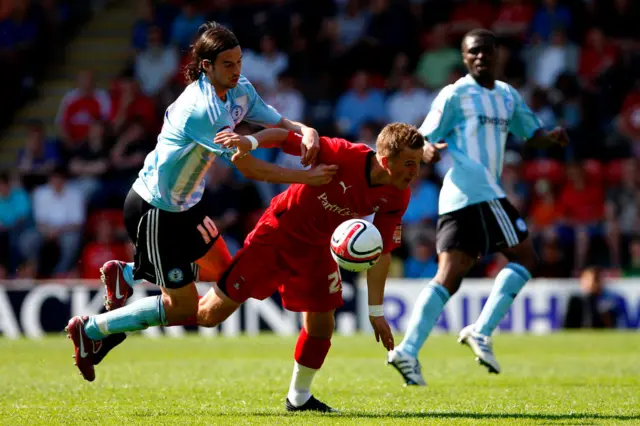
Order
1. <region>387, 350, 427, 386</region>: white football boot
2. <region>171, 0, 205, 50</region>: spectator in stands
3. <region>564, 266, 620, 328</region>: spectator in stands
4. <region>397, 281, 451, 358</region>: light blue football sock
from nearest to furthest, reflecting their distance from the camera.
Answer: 1. <region>387, 350, 427, 386</region>: white football boot
2. <region>397, 281, 451, 358</region>: light blue football sock
3. <region>564, 266, 620, 328</region>: spectator in stands
4. <region>171, 0, 205, 50</region>: spectator in stands

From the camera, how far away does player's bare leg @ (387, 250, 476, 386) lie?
28.0 ft

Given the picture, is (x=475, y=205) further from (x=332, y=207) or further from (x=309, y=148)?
(x=309, y=148)

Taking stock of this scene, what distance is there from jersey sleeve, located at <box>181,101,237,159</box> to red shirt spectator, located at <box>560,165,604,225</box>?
399 inches

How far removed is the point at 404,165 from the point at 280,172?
0.78 metres

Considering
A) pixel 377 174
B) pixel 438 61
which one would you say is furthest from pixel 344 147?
pixel 438 61

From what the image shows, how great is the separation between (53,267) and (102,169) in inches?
69.9

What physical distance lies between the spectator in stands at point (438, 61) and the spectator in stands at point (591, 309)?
14.4 feet

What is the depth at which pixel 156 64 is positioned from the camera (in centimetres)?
1986

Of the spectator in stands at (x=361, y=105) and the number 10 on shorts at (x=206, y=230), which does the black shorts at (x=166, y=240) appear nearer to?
the number 10 on shorts at (x=206, y=230)

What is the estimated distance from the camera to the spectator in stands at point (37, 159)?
18312 mm

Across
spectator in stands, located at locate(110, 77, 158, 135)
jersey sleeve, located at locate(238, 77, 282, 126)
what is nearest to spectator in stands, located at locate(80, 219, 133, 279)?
spectator in stands, located at locate(110, 77, 158, 135)

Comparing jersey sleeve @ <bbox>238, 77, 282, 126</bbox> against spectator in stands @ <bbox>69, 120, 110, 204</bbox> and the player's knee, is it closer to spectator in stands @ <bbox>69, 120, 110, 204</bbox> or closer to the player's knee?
the player's knee

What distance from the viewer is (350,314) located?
15719 millimetres

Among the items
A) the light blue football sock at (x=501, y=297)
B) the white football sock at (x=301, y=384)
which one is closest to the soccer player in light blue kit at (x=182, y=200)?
the white football sock at (x=301, y=384)
